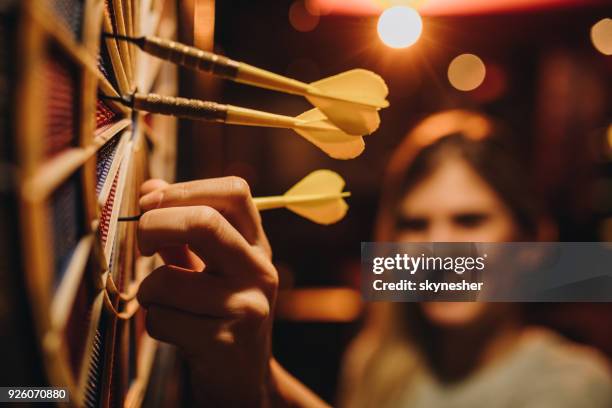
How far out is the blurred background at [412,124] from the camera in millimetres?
1982

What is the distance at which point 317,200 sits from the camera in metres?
0.54

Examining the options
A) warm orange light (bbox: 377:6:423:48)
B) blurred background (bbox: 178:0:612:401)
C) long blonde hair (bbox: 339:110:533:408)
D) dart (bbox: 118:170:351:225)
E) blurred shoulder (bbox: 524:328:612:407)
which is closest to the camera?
dart (bbox: 118:170:351:225)

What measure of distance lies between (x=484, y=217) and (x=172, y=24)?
1.25m

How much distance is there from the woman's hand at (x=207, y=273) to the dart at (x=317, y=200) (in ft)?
0.27

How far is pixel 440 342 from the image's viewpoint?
5.72ft

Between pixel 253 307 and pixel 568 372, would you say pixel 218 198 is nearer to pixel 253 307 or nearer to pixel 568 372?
pixel 253 307

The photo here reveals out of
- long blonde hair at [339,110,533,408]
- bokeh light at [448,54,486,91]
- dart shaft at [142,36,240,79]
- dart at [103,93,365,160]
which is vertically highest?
bokeh light at [448,54,486,91]

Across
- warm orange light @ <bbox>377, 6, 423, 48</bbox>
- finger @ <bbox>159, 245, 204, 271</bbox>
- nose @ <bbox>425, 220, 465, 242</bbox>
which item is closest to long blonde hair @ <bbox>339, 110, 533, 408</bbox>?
nose @ <bbox>425, 220, 465, 242</bbox>

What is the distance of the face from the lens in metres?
1.58

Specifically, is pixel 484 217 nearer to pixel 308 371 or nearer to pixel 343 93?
pixel 308 371

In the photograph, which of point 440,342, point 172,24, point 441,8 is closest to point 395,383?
point 440,342

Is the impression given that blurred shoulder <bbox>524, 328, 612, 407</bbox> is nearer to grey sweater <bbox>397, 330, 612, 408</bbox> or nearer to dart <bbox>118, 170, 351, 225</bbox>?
grey sweater <bbox>397, 330, 612, 408</bbox>

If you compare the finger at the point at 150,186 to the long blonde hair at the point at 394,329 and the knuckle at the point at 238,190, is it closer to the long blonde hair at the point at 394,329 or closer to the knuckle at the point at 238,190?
the knuckle at the point at 238,190

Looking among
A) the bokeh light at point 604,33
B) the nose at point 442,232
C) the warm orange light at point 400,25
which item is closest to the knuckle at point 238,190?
the warm orange light at point 400,25
